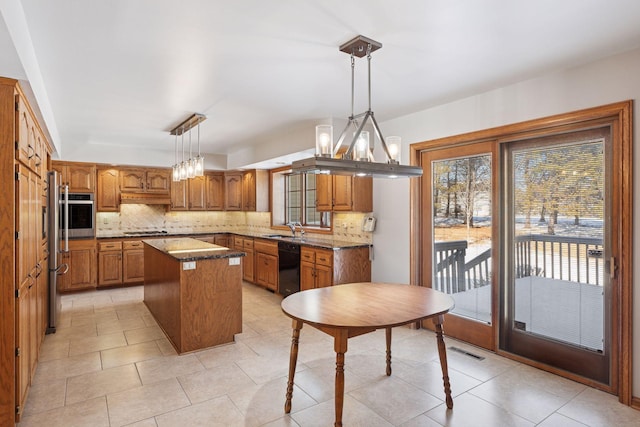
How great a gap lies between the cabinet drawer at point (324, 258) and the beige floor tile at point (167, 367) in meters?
1.88

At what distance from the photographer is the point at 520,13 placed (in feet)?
7.01

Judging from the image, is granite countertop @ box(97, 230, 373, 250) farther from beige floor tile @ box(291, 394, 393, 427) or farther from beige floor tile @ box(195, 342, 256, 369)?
beige floor tile @ box(291, 394, 393, 427)

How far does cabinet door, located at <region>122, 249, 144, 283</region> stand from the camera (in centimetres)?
650

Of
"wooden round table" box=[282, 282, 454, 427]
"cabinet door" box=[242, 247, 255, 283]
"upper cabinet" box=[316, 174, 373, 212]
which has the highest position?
"upper cabinet" box=[316, 174, 373, 212]

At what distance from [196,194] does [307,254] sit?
11.2ft

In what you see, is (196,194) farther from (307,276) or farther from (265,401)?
(265,401)

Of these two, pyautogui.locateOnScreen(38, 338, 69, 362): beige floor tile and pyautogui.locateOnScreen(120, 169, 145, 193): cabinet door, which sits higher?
pyautogui.locateOnScreen(120, 169, 145, 193): cabinet door

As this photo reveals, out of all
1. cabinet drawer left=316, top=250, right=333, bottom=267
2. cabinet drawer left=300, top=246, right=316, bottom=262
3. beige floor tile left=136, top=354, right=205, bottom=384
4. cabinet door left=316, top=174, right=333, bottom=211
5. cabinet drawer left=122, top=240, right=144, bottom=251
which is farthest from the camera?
cabinet drawer left=122, top=240, right=144, bottom=251

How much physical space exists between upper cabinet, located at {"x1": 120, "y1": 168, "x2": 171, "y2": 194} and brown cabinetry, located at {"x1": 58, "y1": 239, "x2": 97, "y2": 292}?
1.15 m

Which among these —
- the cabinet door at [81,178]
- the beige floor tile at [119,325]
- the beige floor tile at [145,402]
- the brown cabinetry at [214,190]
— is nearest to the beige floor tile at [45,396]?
the beige floor tile at [145,402]

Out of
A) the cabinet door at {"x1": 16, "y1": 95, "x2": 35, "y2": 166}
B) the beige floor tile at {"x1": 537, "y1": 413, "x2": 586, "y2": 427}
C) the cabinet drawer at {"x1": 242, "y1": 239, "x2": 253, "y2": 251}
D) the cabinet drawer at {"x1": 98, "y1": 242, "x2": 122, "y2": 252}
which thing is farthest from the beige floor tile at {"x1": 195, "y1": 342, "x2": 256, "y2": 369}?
the cabinet drawer at {"x1": 98, "y1": 242, "x2": 122, "y2": 252}

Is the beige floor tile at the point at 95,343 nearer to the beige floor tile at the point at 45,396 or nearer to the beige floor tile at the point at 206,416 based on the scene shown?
the beige floor tile at the point at 45,396

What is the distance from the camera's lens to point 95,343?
3832 mm

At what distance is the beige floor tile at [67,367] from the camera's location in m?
3.10
